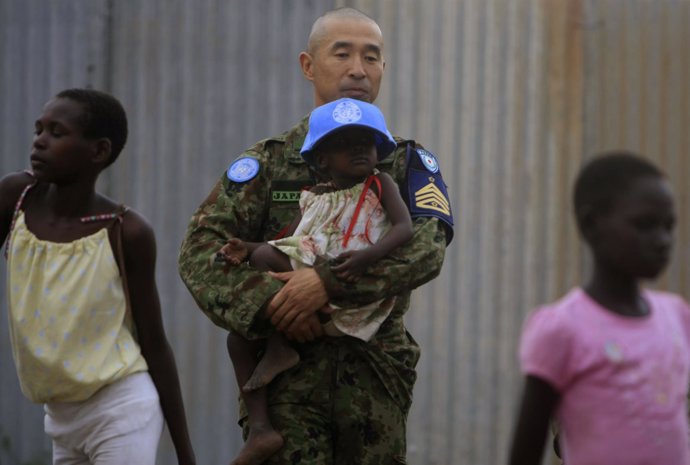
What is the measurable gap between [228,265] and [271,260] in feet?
0.46

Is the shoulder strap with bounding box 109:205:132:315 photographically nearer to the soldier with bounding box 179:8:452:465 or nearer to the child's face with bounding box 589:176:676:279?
the soldier with bounding box 179:8:452:465

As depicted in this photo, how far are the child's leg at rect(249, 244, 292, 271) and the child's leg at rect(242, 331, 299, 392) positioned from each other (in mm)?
209

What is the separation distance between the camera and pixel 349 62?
176 inches

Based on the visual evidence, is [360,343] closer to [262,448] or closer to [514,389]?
[262,448]

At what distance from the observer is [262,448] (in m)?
3.98

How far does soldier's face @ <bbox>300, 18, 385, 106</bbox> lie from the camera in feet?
14.5

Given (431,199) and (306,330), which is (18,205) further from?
(431,199)

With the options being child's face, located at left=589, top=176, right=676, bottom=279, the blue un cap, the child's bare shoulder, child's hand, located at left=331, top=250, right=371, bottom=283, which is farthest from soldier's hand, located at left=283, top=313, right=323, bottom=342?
child's face, located at left=589, top=176, right=676, bottom=279

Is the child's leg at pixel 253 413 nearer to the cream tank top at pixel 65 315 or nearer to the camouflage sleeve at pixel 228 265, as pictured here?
the camouflage sleeve at pixel 228 265

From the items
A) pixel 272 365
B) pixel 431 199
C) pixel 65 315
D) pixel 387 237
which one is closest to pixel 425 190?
pixel 431 199

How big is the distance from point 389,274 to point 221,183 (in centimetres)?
73

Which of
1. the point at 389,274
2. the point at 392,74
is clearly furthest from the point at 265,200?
the point at 392,74

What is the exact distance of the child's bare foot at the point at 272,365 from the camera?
13.2ft

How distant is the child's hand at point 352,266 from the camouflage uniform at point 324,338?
0.07 ft
